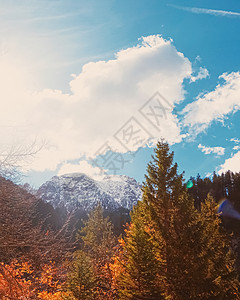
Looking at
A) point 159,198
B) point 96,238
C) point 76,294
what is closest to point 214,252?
point 159,198

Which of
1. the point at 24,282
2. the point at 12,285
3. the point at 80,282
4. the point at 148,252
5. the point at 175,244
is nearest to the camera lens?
the point at 12,285

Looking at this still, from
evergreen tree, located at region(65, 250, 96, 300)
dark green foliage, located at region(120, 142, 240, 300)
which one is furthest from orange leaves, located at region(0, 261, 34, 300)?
dark green foliage, located at region(120, 142, 240, 300)

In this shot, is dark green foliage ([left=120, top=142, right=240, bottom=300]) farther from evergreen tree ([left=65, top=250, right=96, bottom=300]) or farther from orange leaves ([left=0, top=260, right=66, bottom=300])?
orange leaves ([left=0, top=260, right=66, bottom=300])

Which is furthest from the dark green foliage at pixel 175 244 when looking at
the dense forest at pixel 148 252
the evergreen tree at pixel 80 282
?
the evergreen tree at pixel 80 282

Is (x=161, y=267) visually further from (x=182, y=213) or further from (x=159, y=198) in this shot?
(x=159, y=198)

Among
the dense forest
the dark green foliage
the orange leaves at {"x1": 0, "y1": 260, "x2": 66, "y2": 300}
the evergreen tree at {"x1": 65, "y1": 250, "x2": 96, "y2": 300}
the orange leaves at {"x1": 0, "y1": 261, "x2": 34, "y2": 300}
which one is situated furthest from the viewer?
the evergreen tree at {"x1": 65, "y1": 250, "x2": 96, "y2": 300}

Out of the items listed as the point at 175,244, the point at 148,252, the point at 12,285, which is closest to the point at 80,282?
the point at 148,252

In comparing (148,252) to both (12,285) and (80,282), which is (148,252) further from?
(12,285)

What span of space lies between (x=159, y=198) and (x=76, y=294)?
8.18m

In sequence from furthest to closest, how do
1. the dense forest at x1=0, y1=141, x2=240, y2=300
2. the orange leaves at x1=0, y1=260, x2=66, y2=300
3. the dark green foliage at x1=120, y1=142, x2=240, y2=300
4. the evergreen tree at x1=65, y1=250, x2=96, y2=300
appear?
the evergreen tree at x1=65, y1=250, x2=96, y2=300 → the dark green foliage at x1=120, y1=142, x2=240, y2=300 → the dense forest at x1=0, y1=141, x2=240, y2=300 → the orange leaves at x1=0, y1=260, x2=66, y2=300

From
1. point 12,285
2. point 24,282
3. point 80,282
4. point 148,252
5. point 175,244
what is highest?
point 175,244

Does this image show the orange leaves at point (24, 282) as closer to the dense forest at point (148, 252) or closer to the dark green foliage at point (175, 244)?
the dense forest at point (148, 252)

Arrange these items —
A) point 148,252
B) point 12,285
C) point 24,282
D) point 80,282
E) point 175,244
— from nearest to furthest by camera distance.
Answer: point 12,285, point 24,282, point 175,244, point 148,252, point 80,282

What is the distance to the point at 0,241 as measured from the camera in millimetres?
5934
